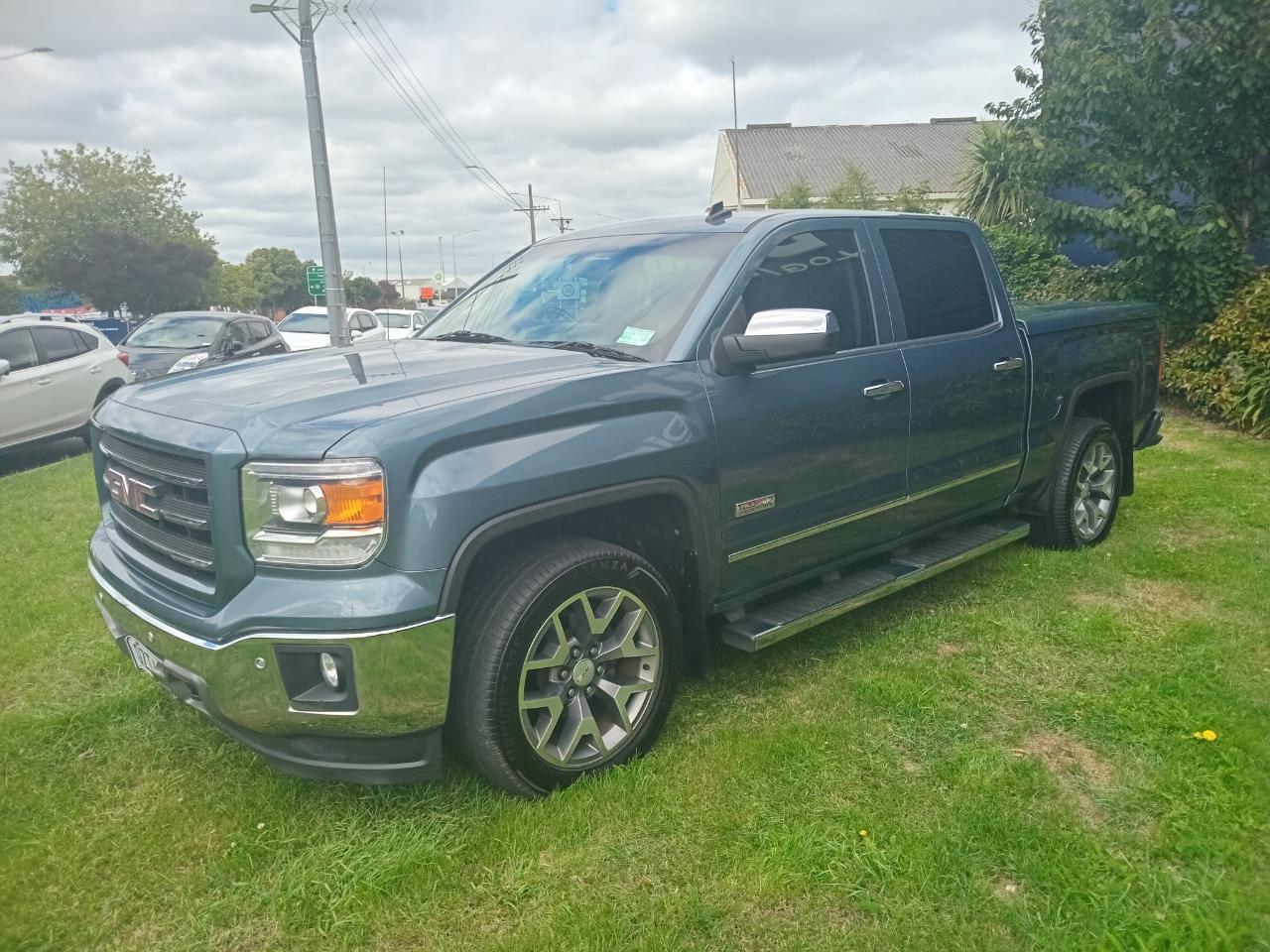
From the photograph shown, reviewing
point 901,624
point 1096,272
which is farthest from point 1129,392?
point 1096,272

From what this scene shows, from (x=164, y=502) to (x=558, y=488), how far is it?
1219mm

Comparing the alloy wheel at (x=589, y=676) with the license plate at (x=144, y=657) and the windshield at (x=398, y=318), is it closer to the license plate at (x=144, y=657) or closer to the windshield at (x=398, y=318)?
the license plate at (x=144, y=657)

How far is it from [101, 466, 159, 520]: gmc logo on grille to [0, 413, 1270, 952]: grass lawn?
3.10 feet

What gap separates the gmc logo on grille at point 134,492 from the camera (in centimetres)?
294

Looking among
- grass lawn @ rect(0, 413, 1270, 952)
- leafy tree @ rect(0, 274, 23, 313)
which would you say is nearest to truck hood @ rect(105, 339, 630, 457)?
grass lawn @ rect(0, 413, 1270, 952)

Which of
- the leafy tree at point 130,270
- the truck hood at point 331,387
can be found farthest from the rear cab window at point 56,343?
the leafy tree at point 130,270

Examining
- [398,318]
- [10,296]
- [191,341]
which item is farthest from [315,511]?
[10,296]

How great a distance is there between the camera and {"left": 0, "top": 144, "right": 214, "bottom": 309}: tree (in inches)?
1502

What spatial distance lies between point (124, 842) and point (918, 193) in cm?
3115

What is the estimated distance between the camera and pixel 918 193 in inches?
1192

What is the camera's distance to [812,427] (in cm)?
357

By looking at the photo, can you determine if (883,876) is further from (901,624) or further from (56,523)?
(56,523)

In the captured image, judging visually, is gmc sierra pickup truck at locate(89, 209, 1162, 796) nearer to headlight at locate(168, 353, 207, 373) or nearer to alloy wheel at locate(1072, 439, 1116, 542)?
alloy wheel at locate(1072, 439, 1116, 542)

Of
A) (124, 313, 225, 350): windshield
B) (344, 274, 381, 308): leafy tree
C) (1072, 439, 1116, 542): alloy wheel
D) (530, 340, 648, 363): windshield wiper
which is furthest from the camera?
(344, 274, 381, 308): leafy tree
